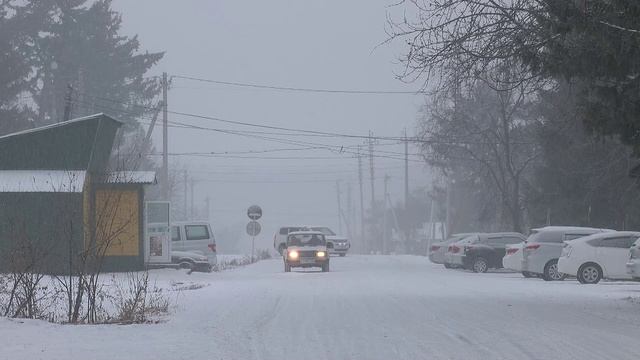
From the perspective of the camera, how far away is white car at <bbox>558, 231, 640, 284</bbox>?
26.0m

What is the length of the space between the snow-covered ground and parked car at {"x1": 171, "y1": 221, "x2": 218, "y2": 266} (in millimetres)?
18265

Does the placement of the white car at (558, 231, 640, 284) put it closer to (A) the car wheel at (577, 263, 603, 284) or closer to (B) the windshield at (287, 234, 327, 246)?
(A) the car wheel at (577, 263, 603, 284)

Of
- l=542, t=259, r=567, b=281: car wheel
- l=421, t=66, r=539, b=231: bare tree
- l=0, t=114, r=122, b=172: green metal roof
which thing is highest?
l=421, t=66, r=539, b=231: bare tree

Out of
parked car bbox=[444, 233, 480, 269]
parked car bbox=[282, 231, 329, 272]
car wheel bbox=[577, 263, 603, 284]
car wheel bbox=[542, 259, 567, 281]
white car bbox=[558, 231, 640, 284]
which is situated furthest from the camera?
parked car bbox=[444, 233, 480, 269]

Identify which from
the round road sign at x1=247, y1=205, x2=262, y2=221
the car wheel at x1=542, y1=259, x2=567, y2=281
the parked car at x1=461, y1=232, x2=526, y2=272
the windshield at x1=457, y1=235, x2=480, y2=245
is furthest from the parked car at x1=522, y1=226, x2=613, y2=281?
the round road sign at x1=247, y1=205, x2=262, y2=221

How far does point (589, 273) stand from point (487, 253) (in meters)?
10.5

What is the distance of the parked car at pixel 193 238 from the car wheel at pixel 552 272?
593 inches

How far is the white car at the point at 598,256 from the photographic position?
2600 centimetres

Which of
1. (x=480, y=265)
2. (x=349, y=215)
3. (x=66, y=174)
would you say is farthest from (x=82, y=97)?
(x=349, y=215)

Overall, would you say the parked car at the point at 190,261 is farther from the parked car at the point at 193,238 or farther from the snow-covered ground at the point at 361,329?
the snow-covered ground at the point at 361,329

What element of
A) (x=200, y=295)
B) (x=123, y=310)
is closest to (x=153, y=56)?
(x=200, y=295)


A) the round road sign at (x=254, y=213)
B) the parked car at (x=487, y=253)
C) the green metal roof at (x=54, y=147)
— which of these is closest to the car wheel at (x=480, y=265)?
the parked car at (x=487, y=253)

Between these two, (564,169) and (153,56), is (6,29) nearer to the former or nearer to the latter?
(153,56)

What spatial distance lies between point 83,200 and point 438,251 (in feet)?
66.8
